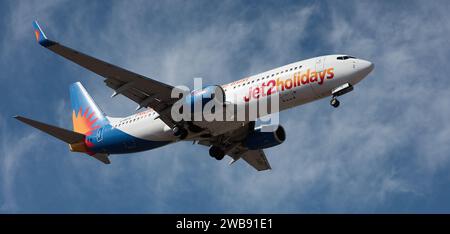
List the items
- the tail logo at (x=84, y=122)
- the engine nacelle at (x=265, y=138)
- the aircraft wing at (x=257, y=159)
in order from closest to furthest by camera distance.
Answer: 1. the engine nacelle at (x=265, y=138)
2. the tail logo at (x=84, y=122)
3. the aircraft wing at (x=257, y=159)

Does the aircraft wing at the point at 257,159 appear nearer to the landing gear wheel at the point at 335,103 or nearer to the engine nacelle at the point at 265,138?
the engine nacelle at the point at 265,138

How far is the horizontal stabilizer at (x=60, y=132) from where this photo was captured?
53.0 meters

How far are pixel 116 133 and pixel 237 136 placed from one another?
390 inches

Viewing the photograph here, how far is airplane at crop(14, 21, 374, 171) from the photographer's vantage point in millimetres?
48281

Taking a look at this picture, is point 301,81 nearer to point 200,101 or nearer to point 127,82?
point 200,101

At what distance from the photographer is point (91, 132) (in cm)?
5878

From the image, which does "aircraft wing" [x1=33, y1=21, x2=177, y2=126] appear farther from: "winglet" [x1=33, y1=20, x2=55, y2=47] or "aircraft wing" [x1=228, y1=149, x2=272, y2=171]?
"aircraft wing" [x1=228, y1=149, x2=272, y2=171]

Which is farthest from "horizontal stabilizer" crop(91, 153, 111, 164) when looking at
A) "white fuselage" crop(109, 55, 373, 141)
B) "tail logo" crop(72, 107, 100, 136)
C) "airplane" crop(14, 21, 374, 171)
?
"white fuselage" crop(109, 55, 373, 141)

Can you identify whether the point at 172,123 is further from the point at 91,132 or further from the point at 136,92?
the point at 91,132

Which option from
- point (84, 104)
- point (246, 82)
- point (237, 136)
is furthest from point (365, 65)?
point (84, 104)

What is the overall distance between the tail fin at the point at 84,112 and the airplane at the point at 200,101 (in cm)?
21

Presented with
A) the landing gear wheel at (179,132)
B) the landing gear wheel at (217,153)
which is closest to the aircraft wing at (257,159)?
the landing gear wheel at (217,153)

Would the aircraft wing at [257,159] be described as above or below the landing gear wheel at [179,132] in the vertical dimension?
above
